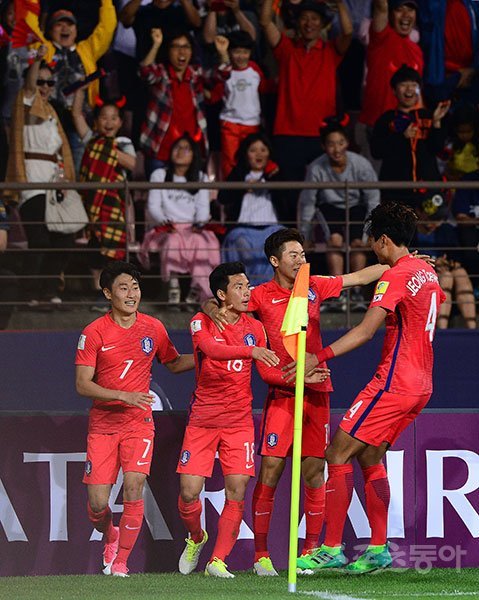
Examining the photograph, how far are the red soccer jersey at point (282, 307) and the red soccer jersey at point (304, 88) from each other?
4423 mm

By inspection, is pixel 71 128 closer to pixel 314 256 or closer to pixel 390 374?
pixel 314 256

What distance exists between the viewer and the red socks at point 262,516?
8523mm

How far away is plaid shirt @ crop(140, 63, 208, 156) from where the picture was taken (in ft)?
41.8

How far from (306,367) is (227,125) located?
5.42 meters

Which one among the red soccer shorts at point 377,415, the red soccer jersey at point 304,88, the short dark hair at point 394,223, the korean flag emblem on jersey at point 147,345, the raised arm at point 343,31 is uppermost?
the raised arm at point 343,31

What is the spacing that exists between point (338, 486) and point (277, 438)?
0.66 meters

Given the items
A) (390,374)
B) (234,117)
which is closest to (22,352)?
(234,117)

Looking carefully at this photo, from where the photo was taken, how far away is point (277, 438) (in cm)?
855

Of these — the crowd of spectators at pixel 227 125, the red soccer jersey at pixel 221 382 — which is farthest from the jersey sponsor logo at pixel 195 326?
the crowd of spectators at pixel 227 125

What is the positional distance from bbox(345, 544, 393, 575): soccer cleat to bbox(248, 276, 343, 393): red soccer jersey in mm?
1111

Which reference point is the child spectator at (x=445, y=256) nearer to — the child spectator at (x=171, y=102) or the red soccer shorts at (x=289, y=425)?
the child spectator at (x=171, y=102)

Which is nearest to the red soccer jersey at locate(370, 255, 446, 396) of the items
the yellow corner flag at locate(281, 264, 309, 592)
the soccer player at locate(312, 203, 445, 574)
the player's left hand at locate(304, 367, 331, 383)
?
the soccer player at locate(312, 203, 445, 574)

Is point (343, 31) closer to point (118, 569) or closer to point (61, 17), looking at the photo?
point (61, 17)

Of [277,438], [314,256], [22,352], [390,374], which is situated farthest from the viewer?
[314,256]
